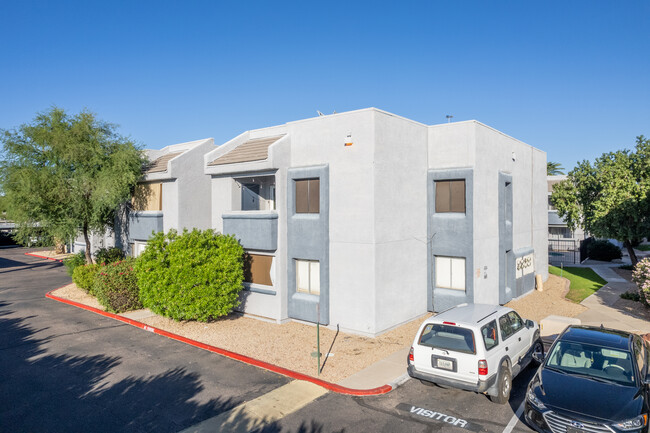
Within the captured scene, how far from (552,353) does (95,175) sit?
21.2m

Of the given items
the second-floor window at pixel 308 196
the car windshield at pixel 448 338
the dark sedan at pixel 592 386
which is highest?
the second-floor window at pixel 308 196

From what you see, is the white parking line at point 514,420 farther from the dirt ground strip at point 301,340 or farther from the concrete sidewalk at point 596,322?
the dirt ground strip at point 301,340

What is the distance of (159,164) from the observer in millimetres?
21094

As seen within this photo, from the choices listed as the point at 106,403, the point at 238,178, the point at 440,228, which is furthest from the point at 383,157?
the point at 106,403

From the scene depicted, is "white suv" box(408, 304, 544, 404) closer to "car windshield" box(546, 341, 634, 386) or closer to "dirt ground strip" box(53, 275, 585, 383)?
"car windshield" box(546, 341, 634, 386)

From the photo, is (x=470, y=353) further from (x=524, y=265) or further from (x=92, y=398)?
(x=524, y=265)

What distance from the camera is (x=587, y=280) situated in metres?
24.8

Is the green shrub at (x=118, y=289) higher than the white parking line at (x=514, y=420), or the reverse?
the green shrub at (x=118, y=289)

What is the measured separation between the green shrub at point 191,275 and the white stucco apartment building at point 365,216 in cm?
118

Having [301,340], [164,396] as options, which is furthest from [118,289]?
[164,396]

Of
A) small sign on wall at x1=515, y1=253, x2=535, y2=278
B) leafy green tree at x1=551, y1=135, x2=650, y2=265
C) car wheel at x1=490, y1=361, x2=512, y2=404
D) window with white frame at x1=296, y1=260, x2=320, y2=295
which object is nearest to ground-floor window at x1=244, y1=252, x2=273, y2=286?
window with white frame at x1=296, y1=260, x2=320, y2=295

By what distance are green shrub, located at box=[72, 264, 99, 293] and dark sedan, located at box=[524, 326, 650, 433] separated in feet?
66.6

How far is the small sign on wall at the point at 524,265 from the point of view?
1970cm

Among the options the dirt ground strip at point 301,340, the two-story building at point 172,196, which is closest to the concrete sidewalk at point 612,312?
the dirt ground strip at point 301,340
